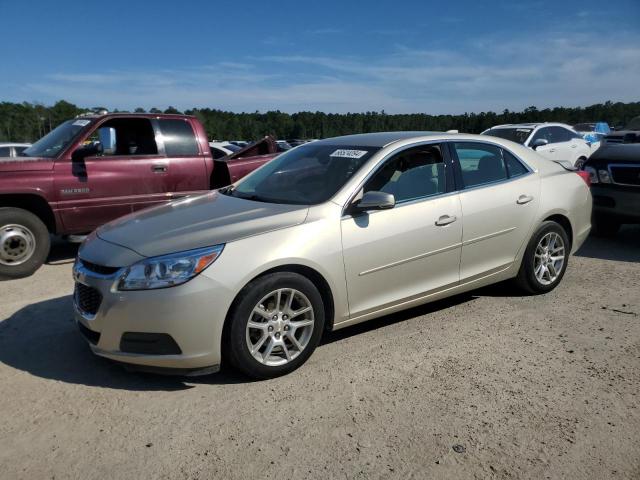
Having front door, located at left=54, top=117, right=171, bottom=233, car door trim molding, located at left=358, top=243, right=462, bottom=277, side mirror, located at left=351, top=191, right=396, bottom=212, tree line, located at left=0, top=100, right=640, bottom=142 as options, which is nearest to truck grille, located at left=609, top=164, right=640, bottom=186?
car door trim molding, located at left=358, top=243, right=462, bottom=277

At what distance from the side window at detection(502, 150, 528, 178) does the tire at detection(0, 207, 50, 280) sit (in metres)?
5.01

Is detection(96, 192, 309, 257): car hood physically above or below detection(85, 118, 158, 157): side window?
below

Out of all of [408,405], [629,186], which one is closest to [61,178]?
[408,405]

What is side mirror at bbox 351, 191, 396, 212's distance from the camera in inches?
145

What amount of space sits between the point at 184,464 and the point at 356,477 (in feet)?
2.73

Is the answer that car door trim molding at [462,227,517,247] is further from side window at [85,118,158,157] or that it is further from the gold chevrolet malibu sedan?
side window at [85,118,158,157]

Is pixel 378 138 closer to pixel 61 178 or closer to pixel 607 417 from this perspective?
pixel 607 417

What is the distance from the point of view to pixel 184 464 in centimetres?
263

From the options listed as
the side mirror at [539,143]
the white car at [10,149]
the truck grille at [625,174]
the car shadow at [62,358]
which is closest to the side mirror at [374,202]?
the car shadow at [62,358]

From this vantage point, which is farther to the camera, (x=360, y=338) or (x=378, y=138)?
(x=378, y=138)

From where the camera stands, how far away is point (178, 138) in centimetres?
728

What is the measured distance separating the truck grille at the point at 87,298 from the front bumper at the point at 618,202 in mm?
6388

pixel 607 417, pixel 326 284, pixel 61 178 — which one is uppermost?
pixel 61 178

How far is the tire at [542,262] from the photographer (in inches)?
192
